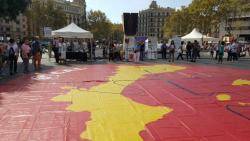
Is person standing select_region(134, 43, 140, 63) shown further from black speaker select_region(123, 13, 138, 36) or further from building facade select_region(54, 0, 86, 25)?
building facade select_region(54, 0, 86, 25)

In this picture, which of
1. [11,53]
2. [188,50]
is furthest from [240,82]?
[188,50]

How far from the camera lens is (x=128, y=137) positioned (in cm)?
765

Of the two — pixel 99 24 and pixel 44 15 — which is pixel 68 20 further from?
pixel 44 15

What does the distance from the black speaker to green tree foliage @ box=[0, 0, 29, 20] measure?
25.8 ft

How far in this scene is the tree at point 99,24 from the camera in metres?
116

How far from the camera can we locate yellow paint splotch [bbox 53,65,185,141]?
26.0 feet

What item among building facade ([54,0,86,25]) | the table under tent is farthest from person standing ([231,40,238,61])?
building facade ([54,0,86,25])

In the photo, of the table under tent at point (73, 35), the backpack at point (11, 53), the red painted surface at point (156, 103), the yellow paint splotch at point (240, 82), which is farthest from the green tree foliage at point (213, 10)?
the red painted surface at point (156, 103)

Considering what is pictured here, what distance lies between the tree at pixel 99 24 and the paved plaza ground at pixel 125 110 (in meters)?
100

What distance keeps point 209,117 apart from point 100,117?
2487 mm

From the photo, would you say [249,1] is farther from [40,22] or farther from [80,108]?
[80,108]

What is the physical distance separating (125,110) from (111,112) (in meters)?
0.41

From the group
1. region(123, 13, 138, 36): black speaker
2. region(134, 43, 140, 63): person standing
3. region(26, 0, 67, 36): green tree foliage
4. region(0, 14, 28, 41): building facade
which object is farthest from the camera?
region(0, 14, 28, 41): building facade

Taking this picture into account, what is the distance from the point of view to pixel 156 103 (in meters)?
11.2
